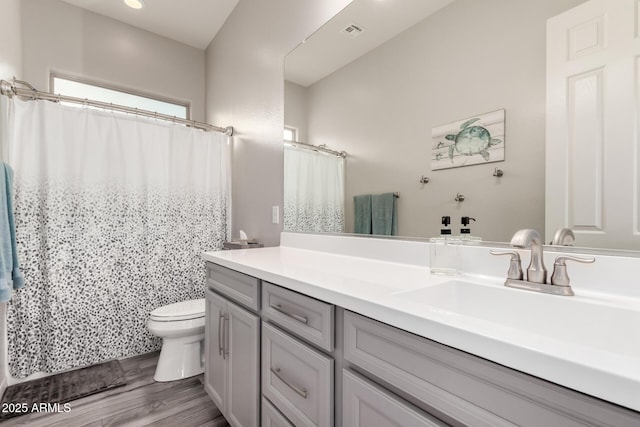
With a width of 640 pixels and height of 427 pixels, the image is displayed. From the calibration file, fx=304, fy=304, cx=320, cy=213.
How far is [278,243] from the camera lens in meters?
2.05

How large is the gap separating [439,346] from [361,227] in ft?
3.12

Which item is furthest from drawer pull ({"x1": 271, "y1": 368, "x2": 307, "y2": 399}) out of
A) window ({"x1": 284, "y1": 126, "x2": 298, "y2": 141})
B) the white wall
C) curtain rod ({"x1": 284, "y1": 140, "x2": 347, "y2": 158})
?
the white wall

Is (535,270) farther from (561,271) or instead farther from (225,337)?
(225,337)

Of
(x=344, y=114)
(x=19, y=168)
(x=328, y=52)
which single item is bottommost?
(x=19, y=168)

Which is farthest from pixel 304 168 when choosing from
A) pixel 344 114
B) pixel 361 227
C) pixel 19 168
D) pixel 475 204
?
pixel 19 168

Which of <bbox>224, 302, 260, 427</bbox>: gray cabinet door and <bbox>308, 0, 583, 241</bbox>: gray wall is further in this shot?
<bbox>224, 302, 260, 427</bbox>: gray cabinet door

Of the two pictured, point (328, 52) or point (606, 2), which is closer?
point (606, 2)

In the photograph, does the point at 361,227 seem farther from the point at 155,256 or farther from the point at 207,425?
the point at 155,256

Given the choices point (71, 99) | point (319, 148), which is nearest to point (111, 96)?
point (71, 99)

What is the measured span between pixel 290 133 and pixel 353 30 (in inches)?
27.2

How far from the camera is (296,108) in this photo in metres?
1.90

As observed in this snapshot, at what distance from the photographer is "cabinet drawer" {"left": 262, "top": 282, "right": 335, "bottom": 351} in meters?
0.83

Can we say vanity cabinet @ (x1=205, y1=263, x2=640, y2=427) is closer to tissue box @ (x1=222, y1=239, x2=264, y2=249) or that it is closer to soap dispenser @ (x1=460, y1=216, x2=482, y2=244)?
soap dispenser @ (x1=460, y1=216, x2=482, y2=244)

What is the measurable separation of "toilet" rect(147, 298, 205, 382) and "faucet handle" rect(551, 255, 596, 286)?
188 cm
